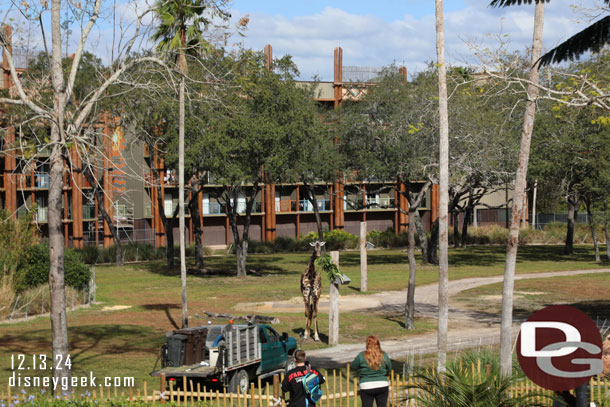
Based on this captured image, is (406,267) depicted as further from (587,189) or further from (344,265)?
(587,189)

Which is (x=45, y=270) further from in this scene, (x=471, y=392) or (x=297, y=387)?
(x=471, y=392)

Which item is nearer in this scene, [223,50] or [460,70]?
[460,70]

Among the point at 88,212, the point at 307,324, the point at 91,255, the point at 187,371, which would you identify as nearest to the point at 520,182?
the point at 187,371

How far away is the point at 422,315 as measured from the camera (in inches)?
1183

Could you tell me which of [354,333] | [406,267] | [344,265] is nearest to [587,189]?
[406,267]

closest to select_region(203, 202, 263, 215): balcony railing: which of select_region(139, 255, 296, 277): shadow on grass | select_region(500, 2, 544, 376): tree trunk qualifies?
select_region(139, 255, 296, 277): shadow on grass

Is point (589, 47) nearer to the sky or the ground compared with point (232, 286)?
nearer to the sky

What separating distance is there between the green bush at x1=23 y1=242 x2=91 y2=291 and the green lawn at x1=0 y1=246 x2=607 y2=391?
1604mm

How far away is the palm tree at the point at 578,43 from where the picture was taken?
12203 mm

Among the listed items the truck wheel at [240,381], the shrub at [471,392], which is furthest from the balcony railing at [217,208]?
the shrub at [471,392]

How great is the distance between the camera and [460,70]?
14.6 m

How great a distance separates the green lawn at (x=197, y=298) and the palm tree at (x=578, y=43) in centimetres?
1115

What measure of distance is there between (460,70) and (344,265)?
124ft

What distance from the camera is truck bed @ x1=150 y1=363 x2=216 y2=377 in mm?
14750
